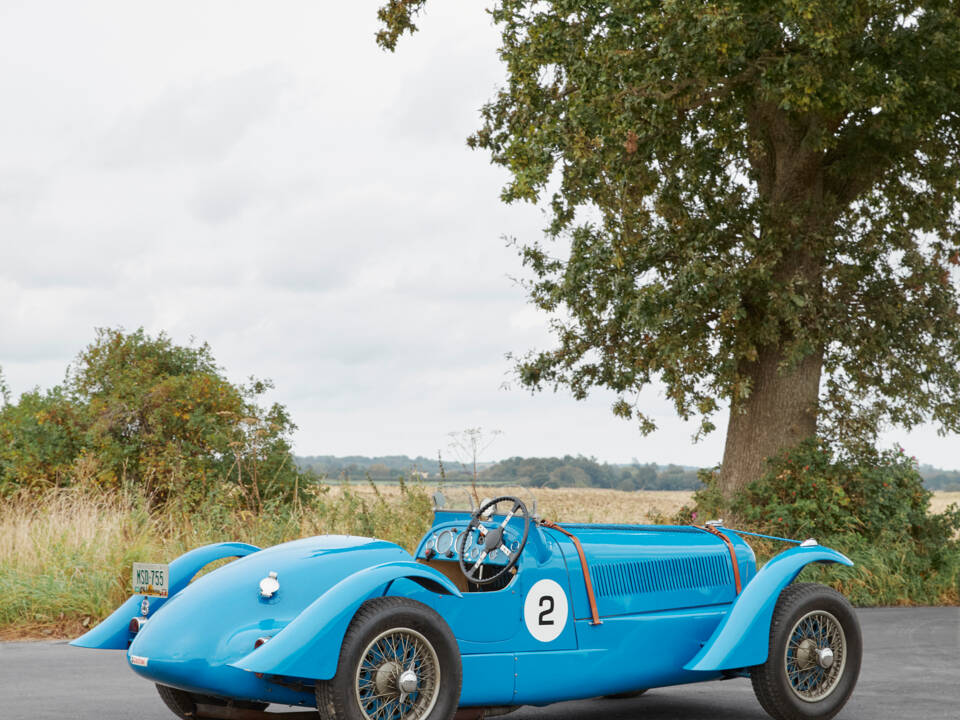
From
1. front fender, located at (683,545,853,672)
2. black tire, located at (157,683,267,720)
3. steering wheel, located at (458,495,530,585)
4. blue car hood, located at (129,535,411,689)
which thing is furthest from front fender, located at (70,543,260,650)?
front fender, located at (683,545,853,672)

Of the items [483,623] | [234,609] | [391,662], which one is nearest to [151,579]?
[234,609]

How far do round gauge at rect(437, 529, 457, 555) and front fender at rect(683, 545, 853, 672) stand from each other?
1.52 metres

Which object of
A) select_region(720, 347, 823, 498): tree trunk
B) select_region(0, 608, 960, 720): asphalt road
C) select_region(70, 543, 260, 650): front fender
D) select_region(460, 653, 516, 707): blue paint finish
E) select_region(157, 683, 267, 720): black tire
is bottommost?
select_region(0, 608, 960, 720): asphalt road

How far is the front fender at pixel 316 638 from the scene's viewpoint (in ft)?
16.1

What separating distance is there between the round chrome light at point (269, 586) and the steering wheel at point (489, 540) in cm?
113

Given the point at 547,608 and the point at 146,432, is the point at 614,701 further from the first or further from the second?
the point at 146,432

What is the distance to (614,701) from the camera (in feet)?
24.7

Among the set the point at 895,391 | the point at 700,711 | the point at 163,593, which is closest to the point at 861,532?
the point at 895,391

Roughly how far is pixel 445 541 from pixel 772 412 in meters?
9.34

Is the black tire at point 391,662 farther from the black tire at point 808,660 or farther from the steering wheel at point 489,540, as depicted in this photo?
the black tire at point 808,660

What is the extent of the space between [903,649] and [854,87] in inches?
262

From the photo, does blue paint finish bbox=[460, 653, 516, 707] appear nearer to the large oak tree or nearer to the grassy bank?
the grassy bank

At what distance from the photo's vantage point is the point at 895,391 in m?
15.4

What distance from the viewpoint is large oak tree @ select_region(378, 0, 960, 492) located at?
13.2 meters
